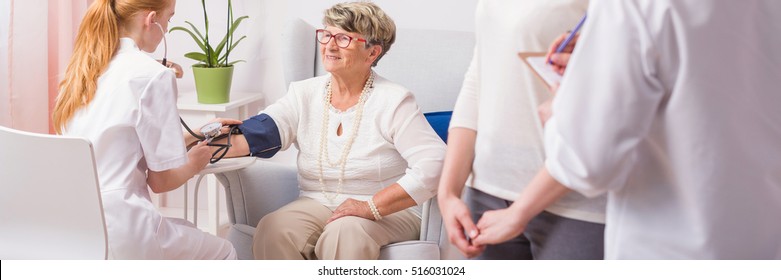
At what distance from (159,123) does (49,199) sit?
27 cm

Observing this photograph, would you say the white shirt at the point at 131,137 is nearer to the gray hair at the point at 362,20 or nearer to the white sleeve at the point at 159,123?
the white sleeve at the point at 159,123

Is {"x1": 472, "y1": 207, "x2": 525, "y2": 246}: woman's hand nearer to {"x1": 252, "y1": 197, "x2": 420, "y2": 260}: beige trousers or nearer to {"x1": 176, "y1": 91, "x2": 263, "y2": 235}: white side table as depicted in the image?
{"x1": 252, "y1": 197, "x2": 420, "y2": 260}: beige trousers

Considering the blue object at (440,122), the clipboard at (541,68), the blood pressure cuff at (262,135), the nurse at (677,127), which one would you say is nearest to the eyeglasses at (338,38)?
the blood pressure cuff at (262,135)

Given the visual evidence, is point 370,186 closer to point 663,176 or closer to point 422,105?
point 422,105

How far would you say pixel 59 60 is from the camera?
3.02 metres

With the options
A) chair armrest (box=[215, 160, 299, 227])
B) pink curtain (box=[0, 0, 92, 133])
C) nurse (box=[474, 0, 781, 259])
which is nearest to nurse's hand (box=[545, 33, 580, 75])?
nurse (box=[474, 0, 781, 259])

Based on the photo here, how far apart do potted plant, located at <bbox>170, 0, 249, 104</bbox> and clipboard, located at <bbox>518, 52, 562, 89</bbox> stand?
2.09 meters

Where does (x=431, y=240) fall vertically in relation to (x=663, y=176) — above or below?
below

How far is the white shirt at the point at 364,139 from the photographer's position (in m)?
2.18

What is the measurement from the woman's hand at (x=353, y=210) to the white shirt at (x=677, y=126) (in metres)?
1.09

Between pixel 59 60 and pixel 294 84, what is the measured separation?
1.11 m
